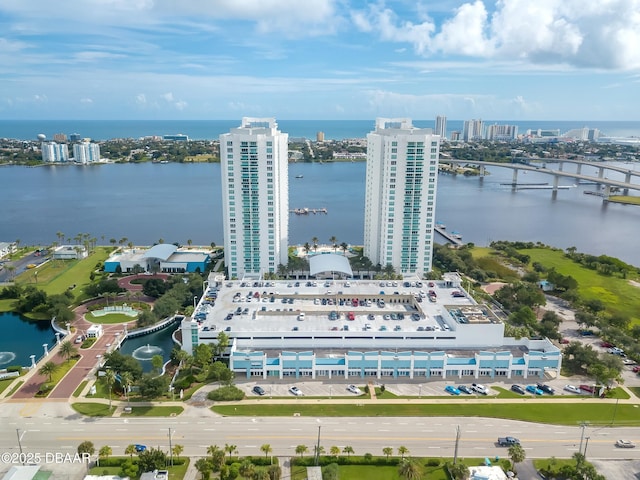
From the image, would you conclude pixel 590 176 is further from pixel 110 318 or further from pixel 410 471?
pixel 410 471

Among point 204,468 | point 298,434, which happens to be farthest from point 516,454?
point 204,468

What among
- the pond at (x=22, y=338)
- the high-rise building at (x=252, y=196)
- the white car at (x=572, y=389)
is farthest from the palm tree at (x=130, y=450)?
the white car at (x=572, y=389)

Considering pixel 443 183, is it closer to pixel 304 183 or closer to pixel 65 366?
pixel 304 183

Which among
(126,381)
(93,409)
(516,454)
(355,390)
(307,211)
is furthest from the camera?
(307,211)

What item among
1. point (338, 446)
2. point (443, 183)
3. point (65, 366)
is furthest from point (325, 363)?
point (443, 183)

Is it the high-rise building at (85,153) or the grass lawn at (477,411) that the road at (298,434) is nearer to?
the grass lawn at (477,411)
